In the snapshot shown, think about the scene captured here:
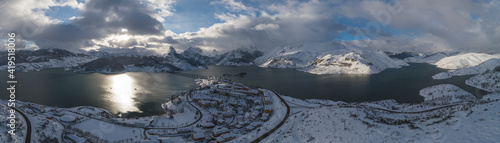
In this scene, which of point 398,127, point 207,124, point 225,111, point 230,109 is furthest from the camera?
point 230,109

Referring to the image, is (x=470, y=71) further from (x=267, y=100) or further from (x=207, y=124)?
(x=207, y=124)

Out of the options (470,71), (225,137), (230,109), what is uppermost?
(470,71)

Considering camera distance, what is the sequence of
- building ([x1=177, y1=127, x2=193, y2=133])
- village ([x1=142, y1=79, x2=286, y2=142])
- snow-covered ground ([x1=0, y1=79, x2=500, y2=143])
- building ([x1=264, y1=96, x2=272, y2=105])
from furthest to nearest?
building ([x1=264, y1=96, x2=272, y2=105]) → building ([x1=177, y1=127, x2=193, y2=133]) → village ([x1=142, y1=79, x2=286, y2=142]) → snow-covered ground ([x1=0, y1=79, x2=500, y2=143])

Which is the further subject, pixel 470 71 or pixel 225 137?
pixel 470 71

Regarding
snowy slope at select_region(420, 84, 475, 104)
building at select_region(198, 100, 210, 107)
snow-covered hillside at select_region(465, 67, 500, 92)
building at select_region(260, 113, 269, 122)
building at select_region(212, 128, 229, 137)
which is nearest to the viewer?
building at select_region(212, 128, 229, 137)

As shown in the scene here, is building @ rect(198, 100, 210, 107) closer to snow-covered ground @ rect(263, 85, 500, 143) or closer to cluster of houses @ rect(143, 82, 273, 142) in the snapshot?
cluster of houses @ rect(143, 82, 273, 142)

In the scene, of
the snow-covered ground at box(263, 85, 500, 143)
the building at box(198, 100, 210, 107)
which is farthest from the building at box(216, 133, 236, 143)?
the building at box(198, 100, 210, 107)

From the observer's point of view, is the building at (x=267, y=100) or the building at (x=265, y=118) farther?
the building at (x=267, y=100)

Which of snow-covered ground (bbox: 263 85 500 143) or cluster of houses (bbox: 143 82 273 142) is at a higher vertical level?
snow-covered ground (bbox: 263 85 500 143)

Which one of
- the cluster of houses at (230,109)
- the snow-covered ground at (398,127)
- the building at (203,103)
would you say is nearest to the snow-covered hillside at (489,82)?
the snow-covered ground at (398,127)

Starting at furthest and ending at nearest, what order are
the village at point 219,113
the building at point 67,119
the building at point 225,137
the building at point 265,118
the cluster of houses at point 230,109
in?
the building at point 265,118 < the building at point 67,119 < the cluster of houses at point 230,109 < the village at point 219,113 < the building at point 225,137

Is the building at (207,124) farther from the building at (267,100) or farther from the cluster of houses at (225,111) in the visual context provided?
the building at (267,100)

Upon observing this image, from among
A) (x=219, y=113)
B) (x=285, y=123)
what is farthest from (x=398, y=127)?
(x=219, y=113)
